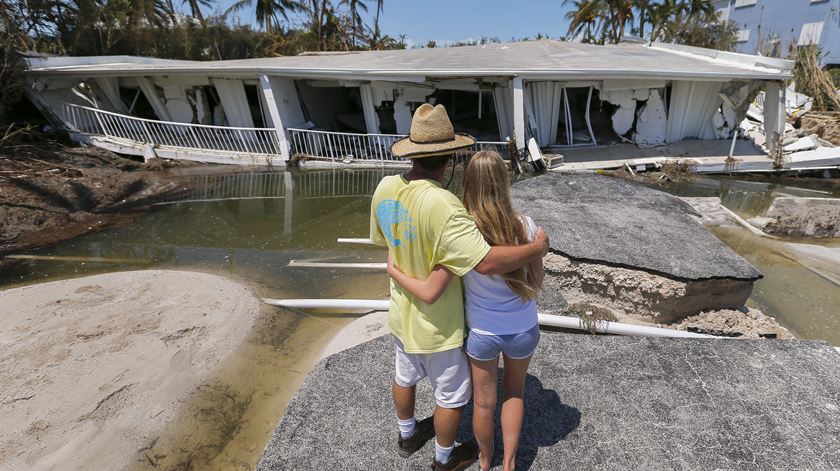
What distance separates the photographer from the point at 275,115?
11828 mm

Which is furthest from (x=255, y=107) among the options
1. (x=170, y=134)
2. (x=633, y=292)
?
(x=633, y=292)

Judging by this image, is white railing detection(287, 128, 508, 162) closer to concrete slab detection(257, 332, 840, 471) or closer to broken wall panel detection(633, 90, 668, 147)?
broken wall panel detection(633, 90, 668, 147)

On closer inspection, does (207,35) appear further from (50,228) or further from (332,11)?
(50,228)

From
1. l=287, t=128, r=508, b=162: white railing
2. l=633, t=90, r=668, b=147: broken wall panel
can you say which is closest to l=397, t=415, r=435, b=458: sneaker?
l=287, t=128, r=508, b=162: white railing

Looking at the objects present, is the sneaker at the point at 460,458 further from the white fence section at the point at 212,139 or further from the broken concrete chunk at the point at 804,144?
the broken concrete chunk at the point at 804,144

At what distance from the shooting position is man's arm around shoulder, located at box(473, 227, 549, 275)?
1.58m

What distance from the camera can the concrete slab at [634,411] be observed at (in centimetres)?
224

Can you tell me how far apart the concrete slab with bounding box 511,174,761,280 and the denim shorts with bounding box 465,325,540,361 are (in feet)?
8.02

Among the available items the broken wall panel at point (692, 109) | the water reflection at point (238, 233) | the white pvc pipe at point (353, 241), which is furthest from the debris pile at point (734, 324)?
the broken wall panel at point (692, 109)

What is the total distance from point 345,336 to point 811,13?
35.0 metres

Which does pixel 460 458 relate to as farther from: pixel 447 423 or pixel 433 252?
pixel 433 252

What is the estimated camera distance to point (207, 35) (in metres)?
23.5

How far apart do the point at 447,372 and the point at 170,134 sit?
14880 mm

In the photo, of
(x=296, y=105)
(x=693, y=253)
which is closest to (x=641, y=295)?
(x=693, y=253)
